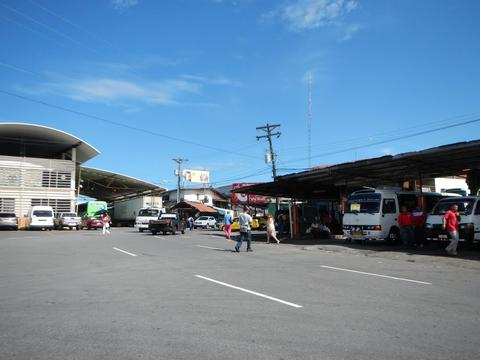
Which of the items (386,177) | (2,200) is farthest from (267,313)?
(2,200)

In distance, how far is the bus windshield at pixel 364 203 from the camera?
67.6 feet

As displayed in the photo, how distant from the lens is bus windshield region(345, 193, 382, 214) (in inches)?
811

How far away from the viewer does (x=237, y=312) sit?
6559 mm

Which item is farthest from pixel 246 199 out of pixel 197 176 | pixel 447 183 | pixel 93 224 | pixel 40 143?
pixel 40 143

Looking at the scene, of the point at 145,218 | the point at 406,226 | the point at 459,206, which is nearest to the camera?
the point at 459,206

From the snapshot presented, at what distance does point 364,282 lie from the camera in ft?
30.9

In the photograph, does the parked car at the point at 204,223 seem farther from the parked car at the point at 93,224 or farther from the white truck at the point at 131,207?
the parked car at the point at 93,224

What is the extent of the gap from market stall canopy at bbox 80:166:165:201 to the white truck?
526cm

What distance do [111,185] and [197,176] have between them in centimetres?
1581

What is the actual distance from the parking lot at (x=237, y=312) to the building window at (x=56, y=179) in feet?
129

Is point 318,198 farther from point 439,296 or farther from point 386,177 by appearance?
point 439,296

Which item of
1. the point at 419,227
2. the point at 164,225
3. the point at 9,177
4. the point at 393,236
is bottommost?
the point at 393,236

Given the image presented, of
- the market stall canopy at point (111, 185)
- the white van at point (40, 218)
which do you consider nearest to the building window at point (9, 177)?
the white van at point (40, 218)

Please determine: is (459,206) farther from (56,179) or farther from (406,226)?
(56,179)
